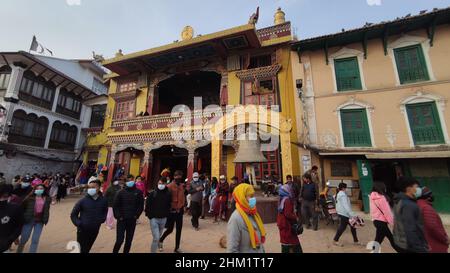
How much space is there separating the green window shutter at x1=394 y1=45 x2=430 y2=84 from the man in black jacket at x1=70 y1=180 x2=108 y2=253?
13.7m

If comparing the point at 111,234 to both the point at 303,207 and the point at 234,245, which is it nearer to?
the point at 234,245

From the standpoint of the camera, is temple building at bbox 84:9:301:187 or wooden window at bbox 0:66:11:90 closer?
temple building at bbox 84:9:301:187

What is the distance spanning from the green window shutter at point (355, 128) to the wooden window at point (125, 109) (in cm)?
1455

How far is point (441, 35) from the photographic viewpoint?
401 inches

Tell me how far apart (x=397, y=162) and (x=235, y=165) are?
8.16m

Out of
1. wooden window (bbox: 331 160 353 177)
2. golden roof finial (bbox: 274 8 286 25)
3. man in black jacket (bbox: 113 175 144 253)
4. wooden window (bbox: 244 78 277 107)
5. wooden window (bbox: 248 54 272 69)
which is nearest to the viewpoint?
man in black jacket (bbox: 113 175 144 253)

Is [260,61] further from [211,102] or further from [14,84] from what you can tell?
[14,84]

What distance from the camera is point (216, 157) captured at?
34.9ft

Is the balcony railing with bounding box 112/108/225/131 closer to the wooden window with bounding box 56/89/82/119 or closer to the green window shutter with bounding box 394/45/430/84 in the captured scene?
the green window shutter with bounding box 394/45/430/84

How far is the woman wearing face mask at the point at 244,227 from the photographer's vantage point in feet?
7.87

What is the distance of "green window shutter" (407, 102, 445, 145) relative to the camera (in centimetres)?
939

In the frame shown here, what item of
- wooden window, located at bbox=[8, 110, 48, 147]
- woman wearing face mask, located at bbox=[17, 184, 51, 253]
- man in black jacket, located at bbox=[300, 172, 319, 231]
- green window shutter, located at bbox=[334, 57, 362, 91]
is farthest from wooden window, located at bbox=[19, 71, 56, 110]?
green window shutter, located at bbox=[334, 57, 362, 91]

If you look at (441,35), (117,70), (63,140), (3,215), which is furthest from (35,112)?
(441,35)

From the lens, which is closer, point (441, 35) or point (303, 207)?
point (303, 207)
